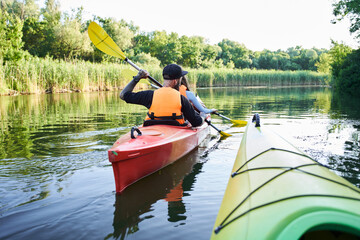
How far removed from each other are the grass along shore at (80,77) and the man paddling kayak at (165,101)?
2619 mm

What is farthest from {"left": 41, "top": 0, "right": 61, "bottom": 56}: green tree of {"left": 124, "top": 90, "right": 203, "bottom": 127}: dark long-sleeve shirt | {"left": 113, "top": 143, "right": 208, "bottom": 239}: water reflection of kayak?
{"left": 113, "top": 143, "right": 208, "bottom": 239}: water reflection of kayak

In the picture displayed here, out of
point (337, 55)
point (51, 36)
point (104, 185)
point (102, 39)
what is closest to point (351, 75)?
point (337, 55)

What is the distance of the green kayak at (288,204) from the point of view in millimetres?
1367

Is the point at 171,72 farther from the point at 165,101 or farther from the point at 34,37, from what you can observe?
the point at 34,37

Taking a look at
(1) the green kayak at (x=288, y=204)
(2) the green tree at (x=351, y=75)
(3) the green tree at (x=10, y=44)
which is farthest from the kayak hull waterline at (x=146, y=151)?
(3) the green tree at (x=10, y=44)

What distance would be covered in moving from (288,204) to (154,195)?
179 cm

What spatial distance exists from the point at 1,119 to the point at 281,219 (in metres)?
8.41

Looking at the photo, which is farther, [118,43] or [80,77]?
[118,43]

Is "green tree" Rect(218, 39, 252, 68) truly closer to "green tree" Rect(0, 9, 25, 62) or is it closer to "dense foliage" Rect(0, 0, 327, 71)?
"dense foliage" Rect(0, 0, 327, 71)

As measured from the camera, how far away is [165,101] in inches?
155

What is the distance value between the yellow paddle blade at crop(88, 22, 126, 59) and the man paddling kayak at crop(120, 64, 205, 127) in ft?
6.60

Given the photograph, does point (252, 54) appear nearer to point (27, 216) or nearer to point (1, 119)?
point (1, 119)

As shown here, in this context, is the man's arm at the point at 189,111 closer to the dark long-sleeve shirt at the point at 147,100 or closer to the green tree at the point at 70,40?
the dark long-sleeve shirt at the point at 147,100

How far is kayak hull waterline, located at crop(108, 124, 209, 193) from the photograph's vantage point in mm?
2945
